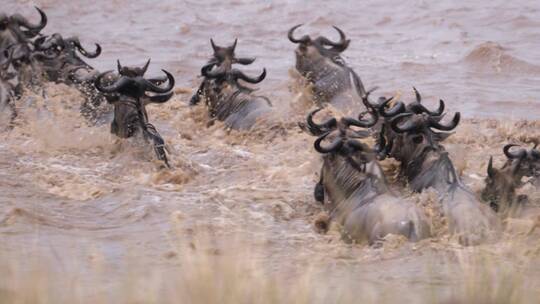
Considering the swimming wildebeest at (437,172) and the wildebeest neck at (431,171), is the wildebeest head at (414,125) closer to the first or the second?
the swimming wildebeest at (437,172)

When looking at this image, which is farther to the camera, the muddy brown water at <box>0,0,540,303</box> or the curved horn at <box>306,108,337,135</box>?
the curved horn at <box>306,108,337,135</box>

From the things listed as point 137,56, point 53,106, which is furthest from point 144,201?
point 137,56

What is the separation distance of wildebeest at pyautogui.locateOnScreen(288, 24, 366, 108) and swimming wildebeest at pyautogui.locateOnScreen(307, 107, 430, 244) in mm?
3475

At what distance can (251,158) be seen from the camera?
1208 centimetres

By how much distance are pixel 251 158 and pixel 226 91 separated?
2190 mm

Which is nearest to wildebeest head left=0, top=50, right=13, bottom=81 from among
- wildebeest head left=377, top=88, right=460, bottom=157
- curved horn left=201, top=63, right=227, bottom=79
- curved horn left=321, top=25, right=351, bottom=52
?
curved horn left=201, top=63, right=227, bottom=79

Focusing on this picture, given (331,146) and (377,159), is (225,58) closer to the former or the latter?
(377,159)

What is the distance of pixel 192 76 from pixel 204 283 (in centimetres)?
1255

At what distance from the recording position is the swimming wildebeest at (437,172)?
334 inches

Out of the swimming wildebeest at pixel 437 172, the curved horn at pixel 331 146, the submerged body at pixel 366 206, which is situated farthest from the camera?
the curved horn at pixel 331 146

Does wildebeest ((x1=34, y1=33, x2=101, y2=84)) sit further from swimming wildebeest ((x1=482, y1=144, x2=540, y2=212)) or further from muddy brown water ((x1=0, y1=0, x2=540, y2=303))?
swimming wildebeest ((x1=482, y1=144, x2=540, y2=212))

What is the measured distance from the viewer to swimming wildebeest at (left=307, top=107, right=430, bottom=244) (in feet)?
Result: 27.5

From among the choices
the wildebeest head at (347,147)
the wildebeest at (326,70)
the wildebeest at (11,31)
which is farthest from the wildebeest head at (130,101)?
the wildebeest at (11,31)

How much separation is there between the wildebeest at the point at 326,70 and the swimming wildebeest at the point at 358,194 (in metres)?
3.48
